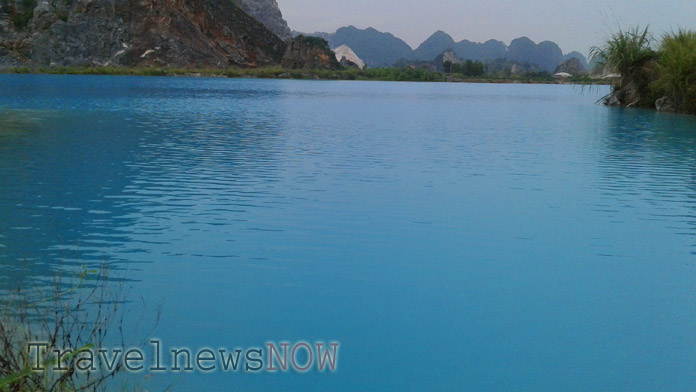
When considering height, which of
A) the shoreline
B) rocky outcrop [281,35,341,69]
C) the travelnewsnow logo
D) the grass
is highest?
rocky outcrop [281,35,341,69]

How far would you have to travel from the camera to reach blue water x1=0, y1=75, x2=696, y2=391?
5.34m

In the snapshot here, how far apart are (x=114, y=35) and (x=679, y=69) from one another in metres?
99.8

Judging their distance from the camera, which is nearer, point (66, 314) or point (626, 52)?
point (66, 314)

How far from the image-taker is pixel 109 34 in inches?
4392

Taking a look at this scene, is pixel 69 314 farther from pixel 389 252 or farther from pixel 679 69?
pixel 679 69

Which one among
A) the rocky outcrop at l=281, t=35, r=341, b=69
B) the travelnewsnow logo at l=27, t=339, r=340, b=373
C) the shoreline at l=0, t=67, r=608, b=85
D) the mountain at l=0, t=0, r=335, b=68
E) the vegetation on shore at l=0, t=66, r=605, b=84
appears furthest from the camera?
the rocky outcrop at l=281, t=35, r=341, b=69

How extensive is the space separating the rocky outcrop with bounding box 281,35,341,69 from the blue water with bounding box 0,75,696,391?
12164 cm

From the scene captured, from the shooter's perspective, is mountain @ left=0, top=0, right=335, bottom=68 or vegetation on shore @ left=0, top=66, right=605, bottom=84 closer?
vegetation on shore @ left=0, top=66, right=605, bottom=84

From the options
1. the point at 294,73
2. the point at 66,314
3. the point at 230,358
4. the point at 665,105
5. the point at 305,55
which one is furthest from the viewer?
the point at 305,55

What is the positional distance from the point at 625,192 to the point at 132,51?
358 feet

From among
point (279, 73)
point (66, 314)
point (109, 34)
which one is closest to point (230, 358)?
point (66, 314)

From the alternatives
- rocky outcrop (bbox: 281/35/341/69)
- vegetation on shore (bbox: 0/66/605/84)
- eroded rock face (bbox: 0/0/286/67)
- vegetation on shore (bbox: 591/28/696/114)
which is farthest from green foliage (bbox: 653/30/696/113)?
rocky outcrop (bbox: 281/35/341/69)

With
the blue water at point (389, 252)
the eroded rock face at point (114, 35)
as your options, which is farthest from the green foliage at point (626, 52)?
the eroded rock face at point (114, 35)

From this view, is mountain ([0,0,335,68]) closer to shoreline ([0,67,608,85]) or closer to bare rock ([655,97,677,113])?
shoreline ([0,67,608,85])
